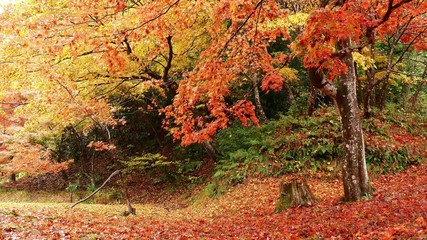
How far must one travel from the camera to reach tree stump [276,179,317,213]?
31.2 feet

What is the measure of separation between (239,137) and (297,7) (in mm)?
6952

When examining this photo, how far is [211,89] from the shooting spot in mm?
8844

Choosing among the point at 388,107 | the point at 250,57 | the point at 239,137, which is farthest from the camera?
the point at 388,107

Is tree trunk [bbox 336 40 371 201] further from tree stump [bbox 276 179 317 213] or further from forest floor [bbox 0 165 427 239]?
tree stump [bbox 276 179 317 213]

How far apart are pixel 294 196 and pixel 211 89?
3880 millimetres

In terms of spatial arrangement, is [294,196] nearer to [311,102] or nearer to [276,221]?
[276,221]

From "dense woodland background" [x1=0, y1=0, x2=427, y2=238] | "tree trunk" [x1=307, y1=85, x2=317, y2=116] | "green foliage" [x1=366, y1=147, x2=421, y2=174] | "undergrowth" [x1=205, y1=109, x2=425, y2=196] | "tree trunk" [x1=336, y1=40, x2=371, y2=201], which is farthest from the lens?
"tree trunk" [x1=307, y1=85, x2=317, y2=116]

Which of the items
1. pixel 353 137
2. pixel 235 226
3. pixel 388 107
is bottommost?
pixel 235 226

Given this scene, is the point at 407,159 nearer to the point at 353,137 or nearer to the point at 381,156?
the point at 381,156

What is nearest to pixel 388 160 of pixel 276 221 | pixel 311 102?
pixel 311 102

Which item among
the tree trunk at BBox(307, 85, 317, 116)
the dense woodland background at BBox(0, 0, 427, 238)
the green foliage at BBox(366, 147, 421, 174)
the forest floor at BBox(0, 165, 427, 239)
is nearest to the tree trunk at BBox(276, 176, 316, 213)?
the forest floor at BBox(0, 165, 427, 239)

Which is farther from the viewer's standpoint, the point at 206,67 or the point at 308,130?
the point at 308,130

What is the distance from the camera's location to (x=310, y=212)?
8680 millimetres

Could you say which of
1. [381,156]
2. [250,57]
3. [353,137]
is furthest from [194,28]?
[381,156]
